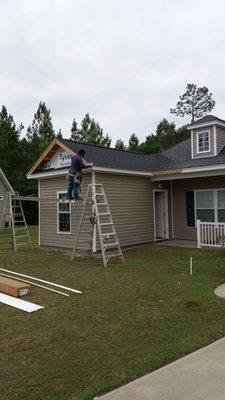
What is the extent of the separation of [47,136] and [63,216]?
29.9m

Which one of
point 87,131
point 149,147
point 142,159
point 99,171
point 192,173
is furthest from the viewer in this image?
point 87,131

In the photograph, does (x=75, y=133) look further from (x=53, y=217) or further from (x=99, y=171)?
(x=99, y=171)

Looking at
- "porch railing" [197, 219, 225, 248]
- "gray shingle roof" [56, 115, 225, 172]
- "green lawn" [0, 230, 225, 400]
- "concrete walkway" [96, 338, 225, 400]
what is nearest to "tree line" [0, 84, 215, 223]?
"gray shingle roof" [56, 115, 225, 172]

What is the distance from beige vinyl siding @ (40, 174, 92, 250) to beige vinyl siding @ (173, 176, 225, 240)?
4677 mm

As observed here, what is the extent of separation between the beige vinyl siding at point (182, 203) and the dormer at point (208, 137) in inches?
50.3

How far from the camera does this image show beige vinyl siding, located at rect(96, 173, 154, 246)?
13641mm

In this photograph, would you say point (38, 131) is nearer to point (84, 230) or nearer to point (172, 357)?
point (84, 230)

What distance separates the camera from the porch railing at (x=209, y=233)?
1312 centimetres

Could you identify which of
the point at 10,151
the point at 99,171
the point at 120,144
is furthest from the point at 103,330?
the point at 120,144

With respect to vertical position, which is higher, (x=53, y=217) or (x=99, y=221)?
(x=53, y=217)

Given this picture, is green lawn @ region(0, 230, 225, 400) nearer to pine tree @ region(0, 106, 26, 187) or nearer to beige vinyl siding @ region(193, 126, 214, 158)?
beige vinyl siding @ region(193, 126, 214, 158)

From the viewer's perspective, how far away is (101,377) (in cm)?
381

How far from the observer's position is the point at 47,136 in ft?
140

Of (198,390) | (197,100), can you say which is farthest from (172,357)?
(197,100)
